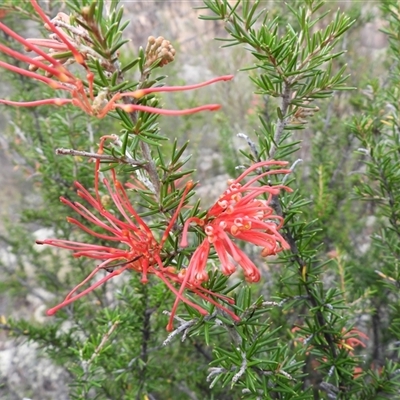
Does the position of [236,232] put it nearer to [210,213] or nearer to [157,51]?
[210,213]

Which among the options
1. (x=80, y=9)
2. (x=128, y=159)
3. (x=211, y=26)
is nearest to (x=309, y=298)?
(x=128, y=159)

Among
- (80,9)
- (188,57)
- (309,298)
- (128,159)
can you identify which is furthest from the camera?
(188,57)

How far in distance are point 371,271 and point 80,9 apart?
167 cm

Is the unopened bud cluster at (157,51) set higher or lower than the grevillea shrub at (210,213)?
higher

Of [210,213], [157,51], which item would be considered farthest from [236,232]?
[157,51]

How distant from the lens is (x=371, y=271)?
1.86 meters

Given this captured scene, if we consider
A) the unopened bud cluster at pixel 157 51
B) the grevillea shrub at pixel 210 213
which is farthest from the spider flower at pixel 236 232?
the unopened bud cluster at pixel 157 51

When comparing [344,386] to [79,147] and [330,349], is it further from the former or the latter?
[79,147]

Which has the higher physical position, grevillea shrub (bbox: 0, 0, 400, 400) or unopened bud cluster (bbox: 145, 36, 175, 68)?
unopened bud cluster (bbox: 145, 36, 175, 68)

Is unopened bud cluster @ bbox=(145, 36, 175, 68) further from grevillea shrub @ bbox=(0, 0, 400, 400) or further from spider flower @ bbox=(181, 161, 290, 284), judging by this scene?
spider flower @ bbox=(181, 161, 290, 284)

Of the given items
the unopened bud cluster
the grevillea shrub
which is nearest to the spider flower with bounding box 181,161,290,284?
the grevillea shrub

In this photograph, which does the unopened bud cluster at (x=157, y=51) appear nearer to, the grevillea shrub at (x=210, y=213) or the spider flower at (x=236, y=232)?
the grevillea shrub at (x=210, y=213)

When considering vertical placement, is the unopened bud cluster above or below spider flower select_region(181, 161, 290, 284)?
above

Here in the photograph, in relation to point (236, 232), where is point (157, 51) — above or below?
above
